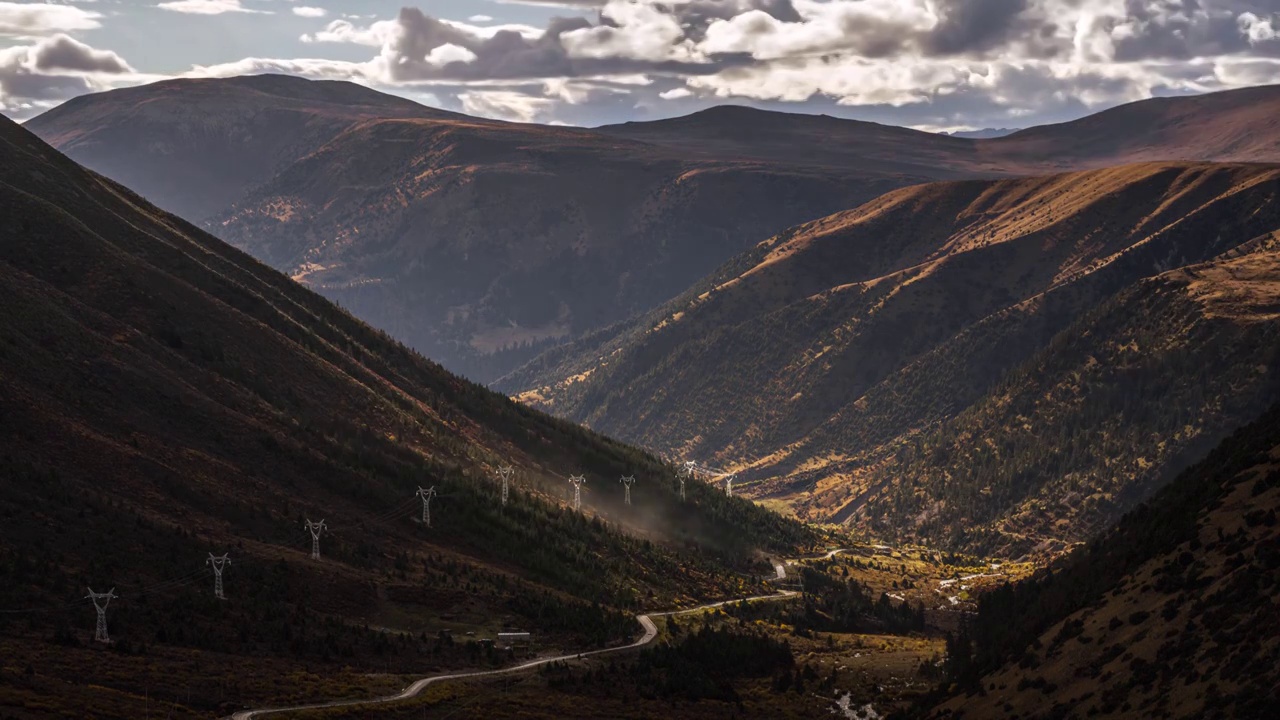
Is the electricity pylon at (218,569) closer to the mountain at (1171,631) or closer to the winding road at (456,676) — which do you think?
the winding road at (456,676)

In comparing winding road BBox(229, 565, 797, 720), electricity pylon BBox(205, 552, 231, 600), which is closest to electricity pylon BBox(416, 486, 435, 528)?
winding road BBox(229, 565, 797, 720)

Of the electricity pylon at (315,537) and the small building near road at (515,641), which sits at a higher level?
the electricity pylon at (315,537)

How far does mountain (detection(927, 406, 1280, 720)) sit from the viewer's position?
80.6 meters

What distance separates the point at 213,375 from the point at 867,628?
91.8 meters

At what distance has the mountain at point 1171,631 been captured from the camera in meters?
80.6

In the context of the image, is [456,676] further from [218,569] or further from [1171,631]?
[1171,631]

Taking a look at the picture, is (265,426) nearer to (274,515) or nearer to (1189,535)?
(274,515)

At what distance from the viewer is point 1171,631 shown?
299 feet

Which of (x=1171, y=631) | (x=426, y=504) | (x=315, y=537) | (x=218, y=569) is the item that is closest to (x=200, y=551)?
(x=218, y=569)

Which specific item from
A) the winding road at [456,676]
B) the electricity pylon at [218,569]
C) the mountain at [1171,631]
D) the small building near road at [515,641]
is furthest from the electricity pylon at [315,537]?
the mountain at [1171,631]

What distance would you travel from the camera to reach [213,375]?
196375 mm

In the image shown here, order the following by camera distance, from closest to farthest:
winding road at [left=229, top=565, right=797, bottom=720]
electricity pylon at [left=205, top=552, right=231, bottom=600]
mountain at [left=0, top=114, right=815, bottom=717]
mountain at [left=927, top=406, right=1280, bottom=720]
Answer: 1. mountain at [left=927, top=406, right=1280, bottom=720]
2. winding road at [left=229, top=565, right=797, bottom=720]
3. mountain at [left=0, top=114, right=815, bottom=717]
4. electricity pylon at [left=205, top=552, right=231, bottom=600]

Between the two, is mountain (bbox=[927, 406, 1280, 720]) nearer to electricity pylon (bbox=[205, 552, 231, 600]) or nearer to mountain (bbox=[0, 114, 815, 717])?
mountain (bbox=[0, 114, 815, 717])

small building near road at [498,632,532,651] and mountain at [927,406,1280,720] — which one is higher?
mountain at [927,406,1280,720]
